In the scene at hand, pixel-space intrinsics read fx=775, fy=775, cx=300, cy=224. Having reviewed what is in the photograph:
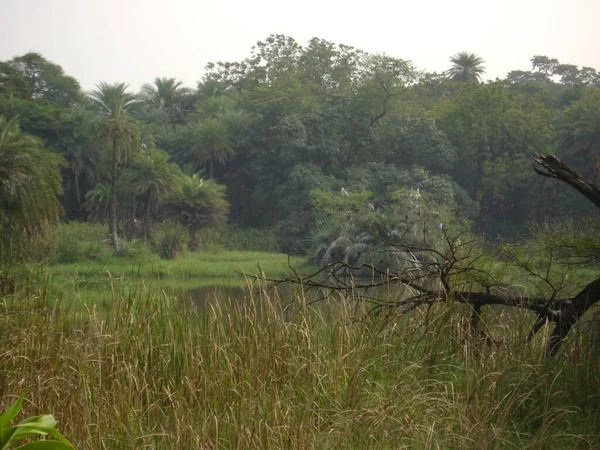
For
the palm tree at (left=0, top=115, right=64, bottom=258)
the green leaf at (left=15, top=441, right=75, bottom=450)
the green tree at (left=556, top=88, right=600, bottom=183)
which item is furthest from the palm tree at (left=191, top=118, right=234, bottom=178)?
the green leaf at (left=15, top=441, right=75, bottom=450)

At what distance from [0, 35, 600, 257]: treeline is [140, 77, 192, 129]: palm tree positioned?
3.46 meters

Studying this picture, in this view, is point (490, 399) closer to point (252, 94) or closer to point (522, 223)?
point (522, 223)

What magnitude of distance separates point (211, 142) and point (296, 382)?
89.3ft

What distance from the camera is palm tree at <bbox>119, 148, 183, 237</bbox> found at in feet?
84.4

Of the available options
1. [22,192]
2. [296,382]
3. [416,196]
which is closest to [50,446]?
[296,382]

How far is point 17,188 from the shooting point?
13414mm

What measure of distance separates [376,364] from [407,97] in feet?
100

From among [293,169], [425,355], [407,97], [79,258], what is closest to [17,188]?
[79,258]

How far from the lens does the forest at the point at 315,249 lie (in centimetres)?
387

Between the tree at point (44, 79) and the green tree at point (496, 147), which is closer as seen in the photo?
the green tree at point (496, 147)

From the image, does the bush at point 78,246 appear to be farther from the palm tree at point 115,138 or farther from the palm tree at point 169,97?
the palm tree at point 169,97

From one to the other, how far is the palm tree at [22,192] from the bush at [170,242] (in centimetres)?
811

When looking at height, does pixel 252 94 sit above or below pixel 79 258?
above

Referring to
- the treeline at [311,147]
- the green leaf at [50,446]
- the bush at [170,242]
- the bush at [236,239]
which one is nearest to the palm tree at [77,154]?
the treeline at [311,147]
